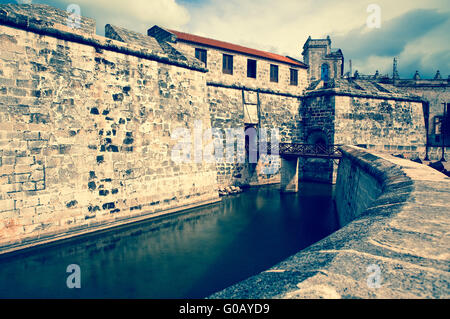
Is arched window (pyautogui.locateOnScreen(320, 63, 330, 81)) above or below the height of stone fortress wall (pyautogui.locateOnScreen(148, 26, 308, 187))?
above

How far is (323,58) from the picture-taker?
31.0 m

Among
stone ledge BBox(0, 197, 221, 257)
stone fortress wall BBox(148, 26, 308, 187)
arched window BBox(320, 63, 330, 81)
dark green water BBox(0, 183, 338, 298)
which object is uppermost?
arched window BBox(320, 63, 330, 81)

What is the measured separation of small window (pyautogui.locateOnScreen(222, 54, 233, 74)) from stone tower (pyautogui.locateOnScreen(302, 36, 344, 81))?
1912 centimetres

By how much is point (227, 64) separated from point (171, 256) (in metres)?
12.8

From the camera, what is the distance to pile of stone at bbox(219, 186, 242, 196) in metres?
14.4

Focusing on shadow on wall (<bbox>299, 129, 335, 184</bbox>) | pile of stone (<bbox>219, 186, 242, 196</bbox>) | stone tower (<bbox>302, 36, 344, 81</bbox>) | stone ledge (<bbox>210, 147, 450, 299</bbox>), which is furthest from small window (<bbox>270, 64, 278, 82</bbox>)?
stone ledge (<bbox>210, 147, 450, 299</bbox>)

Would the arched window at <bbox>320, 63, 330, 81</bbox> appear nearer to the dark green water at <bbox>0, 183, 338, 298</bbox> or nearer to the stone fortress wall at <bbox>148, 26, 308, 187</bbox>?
the stone fortress wall at <bbox>148, 26, 308, 187</bbox>

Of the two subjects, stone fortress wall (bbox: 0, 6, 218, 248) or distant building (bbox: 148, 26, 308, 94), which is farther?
distant building (bbox: 148, 26, 308, 94)

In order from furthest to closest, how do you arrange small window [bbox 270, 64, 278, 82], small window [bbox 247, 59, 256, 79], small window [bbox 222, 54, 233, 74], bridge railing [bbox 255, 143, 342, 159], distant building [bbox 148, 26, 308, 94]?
small window [bbox 270, 64, 278, 82] < small window [bbox 247, 59, 256, 79] < small window [bbox 222, 54, 233, 74] < distant building [bbox 148, 26, 308, 94] < bridge railing [bbox 255, 143, 342, 159]

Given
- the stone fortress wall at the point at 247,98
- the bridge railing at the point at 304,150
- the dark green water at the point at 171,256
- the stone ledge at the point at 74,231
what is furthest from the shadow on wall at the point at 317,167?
the stone ledge at the point at 74,231

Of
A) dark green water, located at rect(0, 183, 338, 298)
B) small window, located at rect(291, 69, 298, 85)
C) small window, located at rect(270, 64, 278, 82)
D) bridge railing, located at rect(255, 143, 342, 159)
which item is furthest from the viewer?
small window, located at rect(291, 69, 298, 85)

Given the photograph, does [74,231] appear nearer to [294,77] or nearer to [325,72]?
[294,77]

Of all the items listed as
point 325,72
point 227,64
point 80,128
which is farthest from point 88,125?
point 325,72

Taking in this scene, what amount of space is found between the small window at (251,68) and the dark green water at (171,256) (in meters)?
10.1
